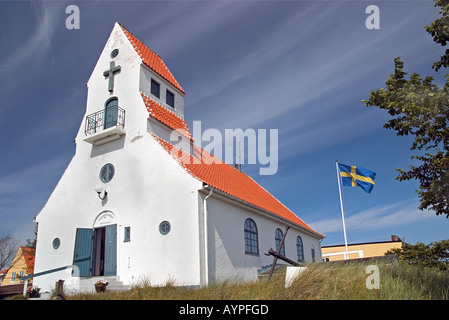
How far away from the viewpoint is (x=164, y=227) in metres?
14.1

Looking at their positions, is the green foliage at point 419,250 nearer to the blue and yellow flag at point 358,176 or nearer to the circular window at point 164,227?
the blue and yellow flag at point 358,176

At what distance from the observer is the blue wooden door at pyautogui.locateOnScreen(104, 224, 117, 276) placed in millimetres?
14774

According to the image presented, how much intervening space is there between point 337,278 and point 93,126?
1335 centimetres

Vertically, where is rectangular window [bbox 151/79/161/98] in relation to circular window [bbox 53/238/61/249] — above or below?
above

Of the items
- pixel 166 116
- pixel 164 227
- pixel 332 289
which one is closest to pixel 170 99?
pixel 166 116

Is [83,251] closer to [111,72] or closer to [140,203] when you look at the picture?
[140,203]

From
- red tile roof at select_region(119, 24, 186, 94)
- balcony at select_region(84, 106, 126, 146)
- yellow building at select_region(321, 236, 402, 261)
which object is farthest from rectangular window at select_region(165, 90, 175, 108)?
yellow building at select_region(321, 236, 402, 261)

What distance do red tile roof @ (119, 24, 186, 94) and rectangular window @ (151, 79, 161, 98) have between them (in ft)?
1.92

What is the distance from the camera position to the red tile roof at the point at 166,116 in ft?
54.2

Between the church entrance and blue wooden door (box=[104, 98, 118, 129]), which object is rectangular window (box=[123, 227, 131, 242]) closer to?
the church entrance

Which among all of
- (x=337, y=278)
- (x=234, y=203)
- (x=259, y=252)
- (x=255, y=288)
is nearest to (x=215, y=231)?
(x=234, y=203)
